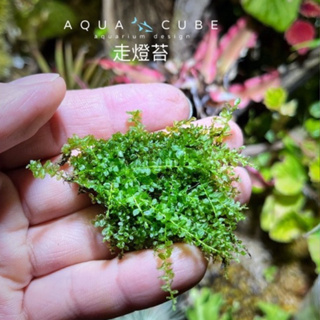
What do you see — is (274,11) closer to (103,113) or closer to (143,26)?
(143,26)

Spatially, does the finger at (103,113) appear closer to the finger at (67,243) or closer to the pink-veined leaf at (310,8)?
the finger at (67,243)

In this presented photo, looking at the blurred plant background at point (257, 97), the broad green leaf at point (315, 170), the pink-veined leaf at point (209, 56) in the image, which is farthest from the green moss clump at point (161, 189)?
the pink-veined leaf at point (209, 56)

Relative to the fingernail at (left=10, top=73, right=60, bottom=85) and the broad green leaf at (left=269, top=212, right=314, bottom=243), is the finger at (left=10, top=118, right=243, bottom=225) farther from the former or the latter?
the broad green leaf at (left=269, top=212, right=314, bottom=243)

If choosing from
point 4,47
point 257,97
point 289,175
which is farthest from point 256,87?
point 4,47

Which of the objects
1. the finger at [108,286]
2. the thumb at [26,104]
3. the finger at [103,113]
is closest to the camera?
the thumb at [26,104]

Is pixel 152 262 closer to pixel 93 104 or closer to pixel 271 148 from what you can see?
pixel 93 104

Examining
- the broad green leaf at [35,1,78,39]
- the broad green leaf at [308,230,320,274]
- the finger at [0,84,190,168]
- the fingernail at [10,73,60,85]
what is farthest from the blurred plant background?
the fingernail at [10,73,60,85]

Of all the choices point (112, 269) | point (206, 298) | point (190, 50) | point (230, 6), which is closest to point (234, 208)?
point (112, 269)
